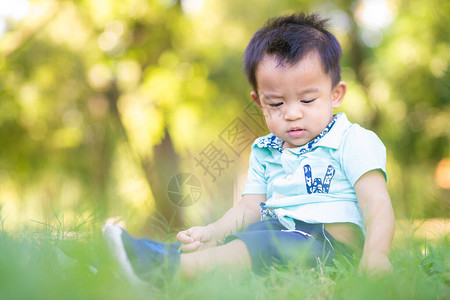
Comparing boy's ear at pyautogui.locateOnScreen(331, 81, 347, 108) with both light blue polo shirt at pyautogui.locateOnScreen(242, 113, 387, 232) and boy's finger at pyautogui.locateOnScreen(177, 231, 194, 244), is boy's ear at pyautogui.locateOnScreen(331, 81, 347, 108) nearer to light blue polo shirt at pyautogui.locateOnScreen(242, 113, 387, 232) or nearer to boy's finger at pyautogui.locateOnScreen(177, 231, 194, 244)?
light blue polo shirt at pyautogui.locateOnScreen(242, 113, 387, 232)

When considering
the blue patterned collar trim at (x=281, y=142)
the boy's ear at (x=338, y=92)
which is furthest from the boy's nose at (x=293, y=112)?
the boy's ear at (x=338, y=92)

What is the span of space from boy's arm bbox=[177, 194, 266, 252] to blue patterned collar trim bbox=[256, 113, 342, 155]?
27 centimetres

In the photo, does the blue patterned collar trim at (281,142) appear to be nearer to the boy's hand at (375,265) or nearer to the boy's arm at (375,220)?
the boy's arm at (375,220)

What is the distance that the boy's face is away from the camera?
195 cm

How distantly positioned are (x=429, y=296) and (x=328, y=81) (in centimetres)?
104

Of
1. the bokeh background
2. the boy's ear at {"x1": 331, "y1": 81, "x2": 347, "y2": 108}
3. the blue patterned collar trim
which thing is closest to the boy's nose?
the blue patterned collar trim

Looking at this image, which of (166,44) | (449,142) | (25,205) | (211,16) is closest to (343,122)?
(25,205)

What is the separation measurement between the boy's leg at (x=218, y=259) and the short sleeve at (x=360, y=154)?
0.55 meters

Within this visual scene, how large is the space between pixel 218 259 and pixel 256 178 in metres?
0.73

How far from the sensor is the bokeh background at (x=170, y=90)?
570 centimetres

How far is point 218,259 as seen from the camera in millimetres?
1621

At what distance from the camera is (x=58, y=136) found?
8633 millimetres

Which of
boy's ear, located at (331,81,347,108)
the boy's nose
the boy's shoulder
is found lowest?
the boy's shoulder

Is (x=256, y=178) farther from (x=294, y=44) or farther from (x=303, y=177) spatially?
(x=294, y=44)
